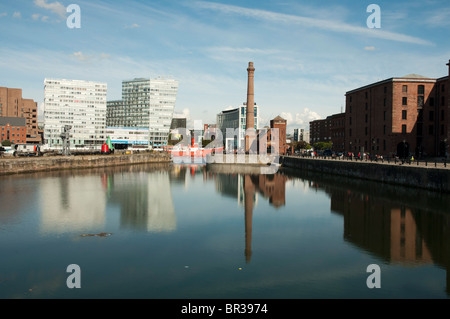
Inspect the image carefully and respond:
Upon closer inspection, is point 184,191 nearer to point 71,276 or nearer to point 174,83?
point 71,276

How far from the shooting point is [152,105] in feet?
541

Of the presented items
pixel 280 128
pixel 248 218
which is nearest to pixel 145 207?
pixel 248 218

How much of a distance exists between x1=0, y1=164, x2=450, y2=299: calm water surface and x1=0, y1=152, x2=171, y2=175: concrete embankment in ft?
72.1

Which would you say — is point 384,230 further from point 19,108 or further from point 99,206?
point 19,108

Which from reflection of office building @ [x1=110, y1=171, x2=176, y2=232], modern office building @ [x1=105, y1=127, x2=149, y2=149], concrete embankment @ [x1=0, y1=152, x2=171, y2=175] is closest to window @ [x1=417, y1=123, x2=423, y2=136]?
reflection of office building @ [x1=110, y1=171, x2=176, y2=232]

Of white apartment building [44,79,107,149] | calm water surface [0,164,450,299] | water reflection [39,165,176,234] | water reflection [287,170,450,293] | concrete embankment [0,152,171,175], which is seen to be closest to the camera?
calm water surface [0,164,450,299]

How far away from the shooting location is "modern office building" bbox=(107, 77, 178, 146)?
16425cm

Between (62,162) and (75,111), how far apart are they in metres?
88.5

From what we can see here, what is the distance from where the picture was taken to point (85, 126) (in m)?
148

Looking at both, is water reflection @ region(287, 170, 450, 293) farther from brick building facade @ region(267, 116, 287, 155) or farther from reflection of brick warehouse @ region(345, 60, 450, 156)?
brick building facade @ region(267, 116, 287, 155)

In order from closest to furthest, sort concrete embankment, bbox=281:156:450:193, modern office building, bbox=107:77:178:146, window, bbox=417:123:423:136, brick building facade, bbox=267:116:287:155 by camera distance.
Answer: concrete embankment, bbox=281:156:450:193
window, bbox=417:123:423:136
brick building facade, bbox=267:116:287:155
modern office building, bbox=107:77:178:146

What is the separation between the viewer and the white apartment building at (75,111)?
142 metres
